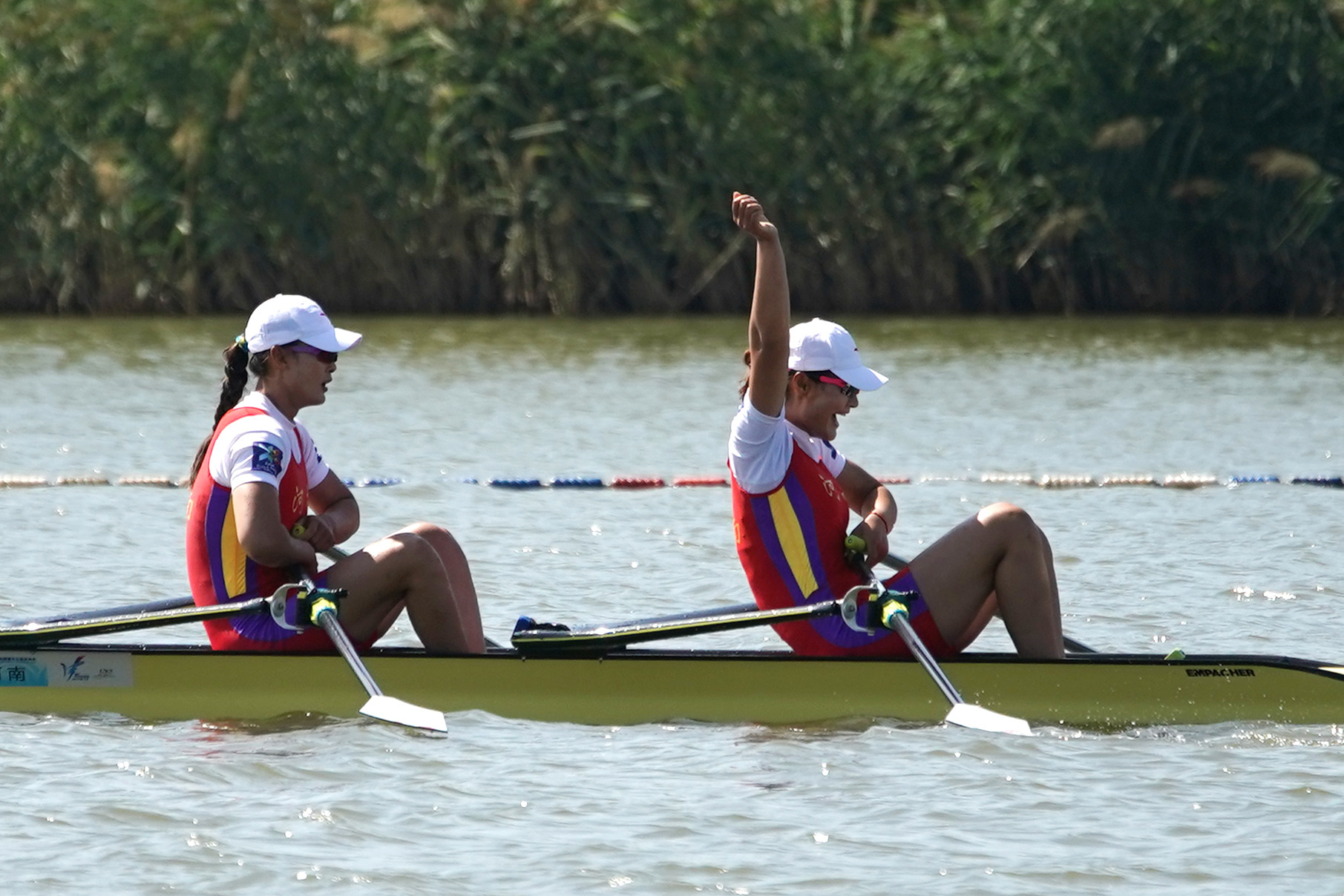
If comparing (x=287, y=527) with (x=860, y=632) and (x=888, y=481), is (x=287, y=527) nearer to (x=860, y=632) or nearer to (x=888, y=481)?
(x=860, y=632)

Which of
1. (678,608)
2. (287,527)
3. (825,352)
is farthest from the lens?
(678,608)

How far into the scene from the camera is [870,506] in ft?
22.6

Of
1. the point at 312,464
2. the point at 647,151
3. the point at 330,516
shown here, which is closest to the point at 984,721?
the point at 330,516

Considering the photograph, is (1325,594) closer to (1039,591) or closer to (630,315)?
(1039,591)

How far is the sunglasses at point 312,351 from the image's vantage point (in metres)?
6.63

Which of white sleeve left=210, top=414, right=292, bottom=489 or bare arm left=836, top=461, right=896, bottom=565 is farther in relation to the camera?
bare arm left=836, top=461, right=896, bottom=565

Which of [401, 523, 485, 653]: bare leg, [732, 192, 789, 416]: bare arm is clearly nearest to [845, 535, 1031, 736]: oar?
A: [732, 192, 789, 416]: bare arm

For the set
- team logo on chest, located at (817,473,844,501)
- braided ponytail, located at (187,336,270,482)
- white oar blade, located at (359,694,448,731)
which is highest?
braided ponytail, located at (187,336,270,482)

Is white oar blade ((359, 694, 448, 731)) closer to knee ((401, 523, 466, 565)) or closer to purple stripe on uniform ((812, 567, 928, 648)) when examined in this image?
knee ((401, 523, 466, 565))

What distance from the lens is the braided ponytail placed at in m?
6.65

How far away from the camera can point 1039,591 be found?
6.60 metres

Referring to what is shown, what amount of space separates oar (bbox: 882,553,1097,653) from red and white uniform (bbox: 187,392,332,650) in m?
1.67

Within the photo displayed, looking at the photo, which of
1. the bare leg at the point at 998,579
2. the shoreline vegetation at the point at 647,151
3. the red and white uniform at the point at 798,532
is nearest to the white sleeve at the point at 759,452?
the red and white uniform at the point at 798,532

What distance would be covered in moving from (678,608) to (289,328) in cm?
297
